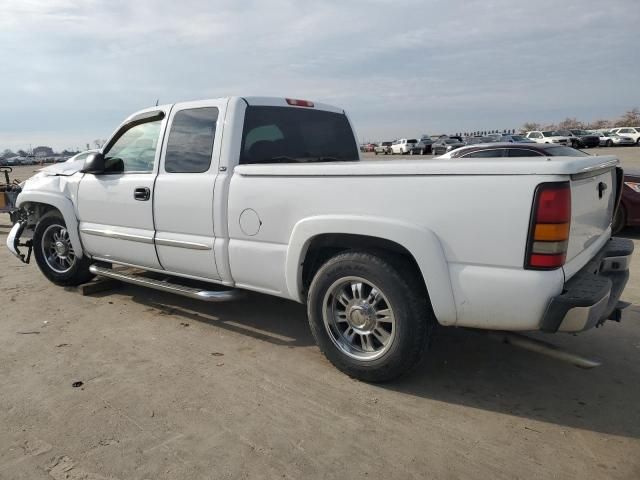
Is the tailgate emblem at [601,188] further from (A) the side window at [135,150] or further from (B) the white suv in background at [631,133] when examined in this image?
(B) the white suv in background at [631,133]

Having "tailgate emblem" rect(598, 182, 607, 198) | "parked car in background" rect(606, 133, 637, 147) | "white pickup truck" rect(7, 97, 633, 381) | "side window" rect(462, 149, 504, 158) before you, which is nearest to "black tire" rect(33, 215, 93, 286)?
"white pickup truck" rect(7, 97, 633, 381)

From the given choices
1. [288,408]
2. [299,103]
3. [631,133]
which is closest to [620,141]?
[631,133]

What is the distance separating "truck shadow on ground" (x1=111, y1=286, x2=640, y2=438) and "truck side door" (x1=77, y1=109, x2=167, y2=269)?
96 cm

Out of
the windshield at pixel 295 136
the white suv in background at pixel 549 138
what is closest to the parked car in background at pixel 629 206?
the windshield at pixel 295 136

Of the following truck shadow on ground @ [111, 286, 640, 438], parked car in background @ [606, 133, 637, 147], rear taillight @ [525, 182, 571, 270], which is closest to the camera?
rear taillight @ [525, 182, 571, 270]

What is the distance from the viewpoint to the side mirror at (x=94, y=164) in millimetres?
4711

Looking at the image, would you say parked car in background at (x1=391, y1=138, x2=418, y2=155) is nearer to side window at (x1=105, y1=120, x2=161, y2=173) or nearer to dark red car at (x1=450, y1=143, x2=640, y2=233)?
dark red car at (x1=450, y1=143, x2=640, y2=233)

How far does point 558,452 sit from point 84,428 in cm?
261

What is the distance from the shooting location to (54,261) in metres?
5.81

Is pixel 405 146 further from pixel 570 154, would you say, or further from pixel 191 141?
pixel 191 141

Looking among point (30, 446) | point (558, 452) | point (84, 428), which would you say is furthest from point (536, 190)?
point (30, 446)

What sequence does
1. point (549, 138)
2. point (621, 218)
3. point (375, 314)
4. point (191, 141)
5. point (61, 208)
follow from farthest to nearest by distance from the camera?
point (549, 138), point (621, 218), point (61, 208), point (191, 141), point (375, 314)

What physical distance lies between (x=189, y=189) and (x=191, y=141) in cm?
44

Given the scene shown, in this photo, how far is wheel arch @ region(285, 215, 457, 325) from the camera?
2.88 meters
